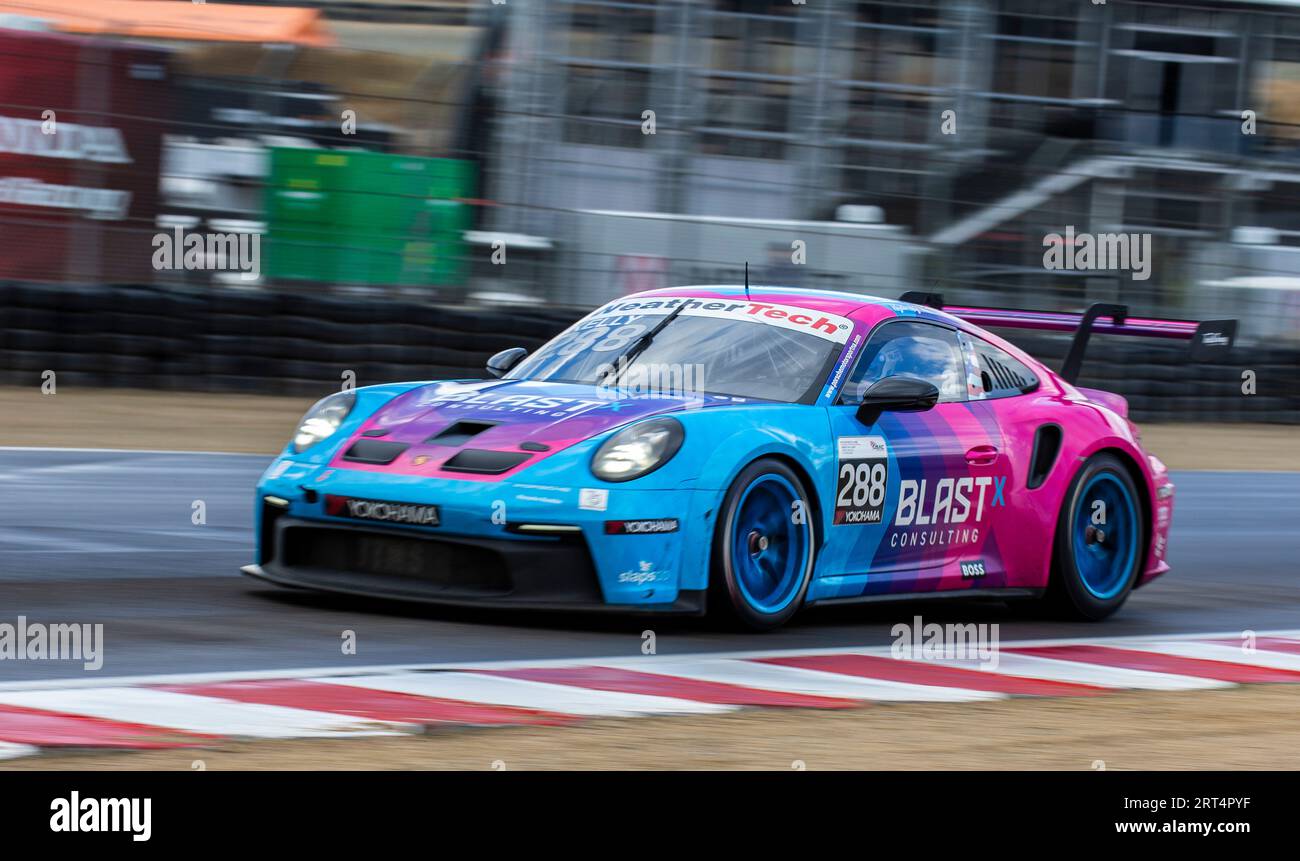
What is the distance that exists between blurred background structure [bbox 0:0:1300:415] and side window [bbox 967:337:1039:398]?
29.2ft

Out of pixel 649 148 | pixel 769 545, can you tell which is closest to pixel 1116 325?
pixel 769 545

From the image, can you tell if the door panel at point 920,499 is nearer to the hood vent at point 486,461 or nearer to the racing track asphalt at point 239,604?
the racing track asphalt at point 239,604

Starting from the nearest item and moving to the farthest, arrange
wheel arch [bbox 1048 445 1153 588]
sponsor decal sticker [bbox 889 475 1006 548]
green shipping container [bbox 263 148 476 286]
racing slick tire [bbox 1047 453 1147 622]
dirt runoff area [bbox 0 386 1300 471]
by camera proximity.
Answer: sponsor decal sticker [bbox 889 475 1006 548] < racing slick tire [bbox 1047 453 1147 622] < wheel arch [bbox 1048 445 1153 588] < dirt runoff area [bbox 0 386 1300 471] < green shipping container [bbox 263 148 476 286]

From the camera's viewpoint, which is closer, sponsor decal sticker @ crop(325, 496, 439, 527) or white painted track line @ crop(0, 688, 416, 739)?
white painted track line @ crop(0, 688, 416, 739)

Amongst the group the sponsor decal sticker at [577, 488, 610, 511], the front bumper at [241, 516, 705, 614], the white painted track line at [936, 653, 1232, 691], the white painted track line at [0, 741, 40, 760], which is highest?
the sponsor decal sticker at [577, 488, 610, 511]

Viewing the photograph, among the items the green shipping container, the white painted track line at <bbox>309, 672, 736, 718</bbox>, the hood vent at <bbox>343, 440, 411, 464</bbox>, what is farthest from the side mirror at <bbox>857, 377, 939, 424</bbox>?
the green shipping container

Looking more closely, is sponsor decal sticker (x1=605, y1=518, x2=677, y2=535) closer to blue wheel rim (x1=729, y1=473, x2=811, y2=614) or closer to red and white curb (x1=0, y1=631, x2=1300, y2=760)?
blue wheel rim (x1=729, y1=473, x2=811, y2=614)

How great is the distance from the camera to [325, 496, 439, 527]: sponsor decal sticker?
6426mm

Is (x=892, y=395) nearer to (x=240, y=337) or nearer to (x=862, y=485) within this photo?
(x=862, y=485)

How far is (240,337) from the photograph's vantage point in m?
15.9

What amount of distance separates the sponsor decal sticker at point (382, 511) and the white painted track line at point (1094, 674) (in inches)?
70.6

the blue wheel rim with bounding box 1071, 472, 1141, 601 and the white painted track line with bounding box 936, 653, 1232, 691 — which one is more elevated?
the blue wheel rim with bounding box 1071, 472, 1141, 601
